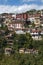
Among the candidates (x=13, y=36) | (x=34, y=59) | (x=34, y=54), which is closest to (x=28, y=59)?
(x=34, y=59)

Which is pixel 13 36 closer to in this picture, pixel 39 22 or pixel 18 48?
pixel 18 48

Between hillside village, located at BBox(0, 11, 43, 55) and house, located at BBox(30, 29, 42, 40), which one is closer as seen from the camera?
hillside village, located at BBox(0, 11, 43, 55)

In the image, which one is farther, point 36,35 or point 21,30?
point 21,30

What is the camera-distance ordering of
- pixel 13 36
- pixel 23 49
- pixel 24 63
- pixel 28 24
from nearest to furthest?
pixel 24 63
pixel 23 49
pixel 13 36
pixel 28 24

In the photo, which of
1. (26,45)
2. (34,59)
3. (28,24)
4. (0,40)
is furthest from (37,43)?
(28,24)

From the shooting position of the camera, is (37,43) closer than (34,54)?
No

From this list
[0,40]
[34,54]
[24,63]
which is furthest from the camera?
[0,40]

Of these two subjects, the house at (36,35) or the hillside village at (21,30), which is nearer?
the hillside village at (21,30)

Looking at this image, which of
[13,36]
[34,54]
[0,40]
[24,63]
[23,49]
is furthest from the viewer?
[13,36]

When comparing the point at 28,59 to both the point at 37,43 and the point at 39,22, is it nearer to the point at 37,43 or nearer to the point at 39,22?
the point at 37,43
